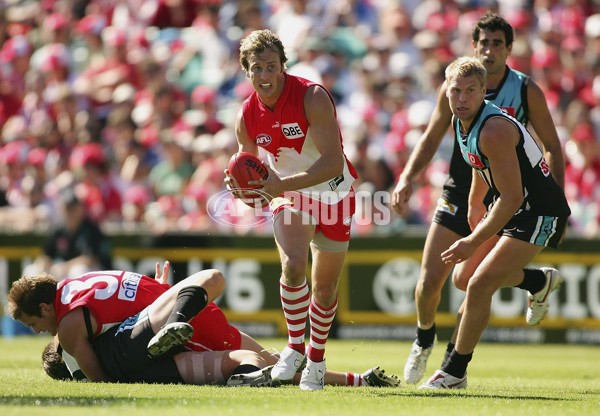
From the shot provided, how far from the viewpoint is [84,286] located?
8.47 m

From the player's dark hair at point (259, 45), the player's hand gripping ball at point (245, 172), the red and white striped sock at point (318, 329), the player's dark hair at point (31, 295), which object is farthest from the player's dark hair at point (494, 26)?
the player's dark hair at point (31, 295)

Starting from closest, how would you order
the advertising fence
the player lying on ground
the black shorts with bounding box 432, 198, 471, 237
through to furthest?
the player lying on ground
the black shorts with bounding box 432, 198, 471, 237
the advertising fence

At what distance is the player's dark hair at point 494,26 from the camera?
9000 millimetres

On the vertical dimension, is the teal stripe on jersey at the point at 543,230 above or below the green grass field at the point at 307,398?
above

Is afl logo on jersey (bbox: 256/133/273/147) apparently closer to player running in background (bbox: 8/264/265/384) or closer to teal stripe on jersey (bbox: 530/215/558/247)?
player running in background (bbox: 8/264/265/384)

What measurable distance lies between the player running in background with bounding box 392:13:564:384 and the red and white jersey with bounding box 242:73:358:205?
1.10 m

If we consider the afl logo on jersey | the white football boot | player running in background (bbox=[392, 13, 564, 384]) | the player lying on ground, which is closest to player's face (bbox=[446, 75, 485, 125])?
player running in background (bbox=[392, 13, 564, 384])

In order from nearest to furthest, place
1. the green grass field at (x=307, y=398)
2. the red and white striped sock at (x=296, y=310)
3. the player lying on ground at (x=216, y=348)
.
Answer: the green grass field at (x=307, y=398), the red and white striped sock at (x=296, y=310), the player lying on ground at (x=216, y=348)

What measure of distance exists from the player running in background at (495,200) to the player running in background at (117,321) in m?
1.63

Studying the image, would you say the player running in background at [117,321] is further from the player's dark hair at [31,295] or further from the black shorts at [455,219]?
the black shorts at [455,219]

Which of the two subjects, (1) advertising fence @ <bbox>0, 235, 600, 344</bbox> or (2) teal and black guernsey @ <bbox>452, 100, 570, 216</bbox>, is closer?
(2) teal and black guernsey @ <bbox>452, 100, 570, 216</bbox>

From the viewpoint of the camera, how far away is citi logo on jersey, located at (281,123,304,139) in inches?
324

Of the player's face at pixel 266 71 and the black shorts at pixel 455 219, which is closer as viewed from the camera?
the player's face at pixel 266 71

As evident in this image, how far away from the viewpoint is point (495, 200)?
820 cm
